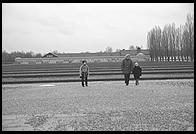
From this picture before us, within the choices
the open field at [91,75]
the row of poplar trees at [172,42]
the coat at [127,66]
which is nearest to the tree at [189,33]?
the row of poplar trees at [172,42]

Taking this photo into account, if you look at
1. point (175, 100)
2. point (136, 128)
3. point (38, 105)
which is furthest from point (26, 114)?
point (175, 100)

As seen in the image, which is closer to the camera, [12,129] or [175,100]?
[12,129]

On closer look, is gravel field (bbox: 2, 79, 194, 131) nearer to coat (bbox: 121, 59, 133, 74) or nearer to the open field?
coat (bbox: 121, 59, 133, 74)

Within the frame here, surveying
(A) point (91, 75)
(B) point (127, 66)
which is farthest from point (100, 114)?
(A) point (91, 75)

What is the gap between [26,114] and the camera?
6.19 meters

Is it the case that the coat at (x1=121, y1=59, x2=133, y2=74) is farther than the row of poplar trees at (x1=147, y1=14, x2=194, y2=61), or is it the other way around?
the row of poplar trees at (x1=147, y1=14, x2=194, y2=61)

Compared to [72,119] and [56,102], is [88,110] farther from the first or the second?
[56,102]

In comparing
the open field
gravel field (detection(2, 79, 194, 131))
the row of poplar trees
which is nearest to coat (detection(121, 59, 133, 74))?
the open field

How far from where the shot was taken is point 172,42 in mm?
56938

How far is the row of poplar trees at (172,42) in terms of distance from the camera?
149 ft

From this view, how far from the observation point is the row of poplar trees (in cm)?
4556

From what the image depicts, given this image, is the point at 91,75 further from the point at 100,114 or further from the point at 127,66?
the point at 100,114

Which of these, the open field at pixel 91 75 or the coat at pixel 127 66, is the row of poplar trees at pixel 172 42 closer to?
the open field at pixel 91 75

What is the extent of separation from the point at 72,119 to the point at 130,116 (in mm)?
1615
